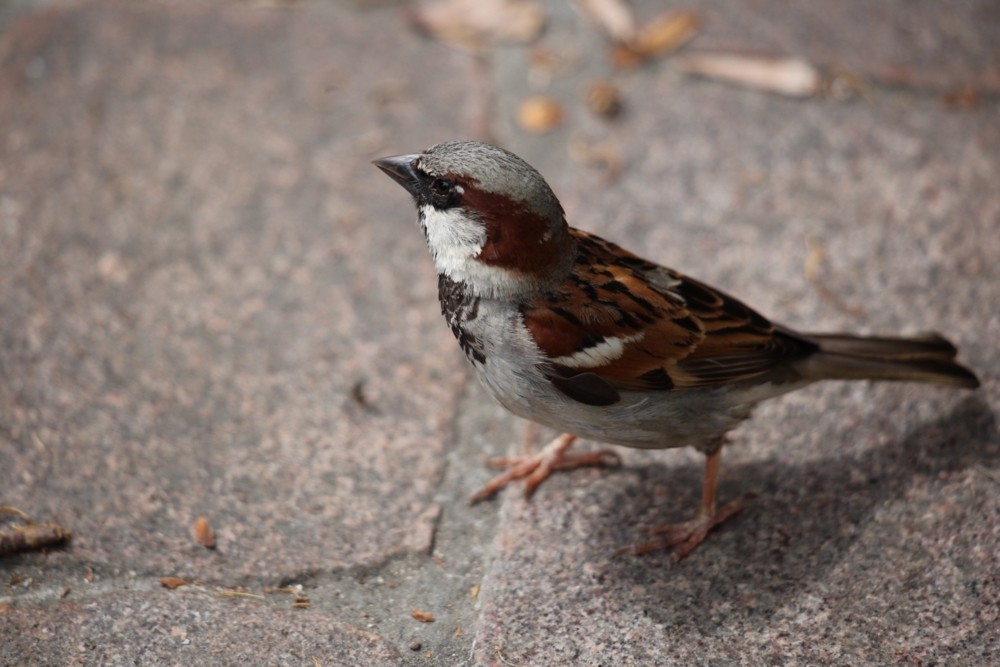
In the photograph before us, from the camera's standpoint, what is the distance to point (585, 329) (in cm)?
248

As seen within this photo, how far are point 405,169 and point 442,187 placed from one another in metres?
0.15

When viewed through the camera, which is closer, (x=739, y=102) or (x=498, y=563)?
(x=498, y=563)

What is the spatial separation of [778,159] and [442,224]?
1.80 m

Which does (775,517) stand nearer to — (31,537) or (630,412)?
(630,412)

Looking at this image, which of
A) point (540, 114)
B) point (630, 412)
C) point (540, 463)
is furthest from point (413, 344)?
point (540, 114)

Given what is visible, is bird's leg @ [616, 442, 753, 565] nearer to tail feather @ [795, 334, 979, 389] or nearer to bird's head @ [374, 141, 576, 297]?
tail feather @ [795, 334, 979, 389]

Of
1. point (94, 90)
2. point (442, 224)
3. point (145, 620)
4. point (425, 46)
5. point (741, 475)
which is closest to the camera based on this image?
point (145, 620)

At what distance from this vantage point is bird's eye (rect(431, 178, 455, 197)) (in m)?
2.45

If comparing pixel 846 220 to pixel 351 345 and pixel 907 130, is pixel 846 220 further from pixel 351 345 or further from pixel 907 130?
pixel 351 345

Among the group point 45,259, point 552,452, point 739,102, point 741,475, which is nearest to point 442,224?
point 552,452

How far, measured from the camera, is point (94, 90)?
3.88 meters

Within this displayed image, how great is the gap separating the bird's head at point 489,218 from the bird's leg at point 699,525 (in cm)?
74

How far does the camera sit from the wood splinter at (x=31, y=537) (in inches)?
94.7

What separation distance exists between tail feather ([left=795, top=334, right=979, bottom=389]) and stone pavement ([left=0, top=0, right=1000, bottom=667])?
0.64ft
